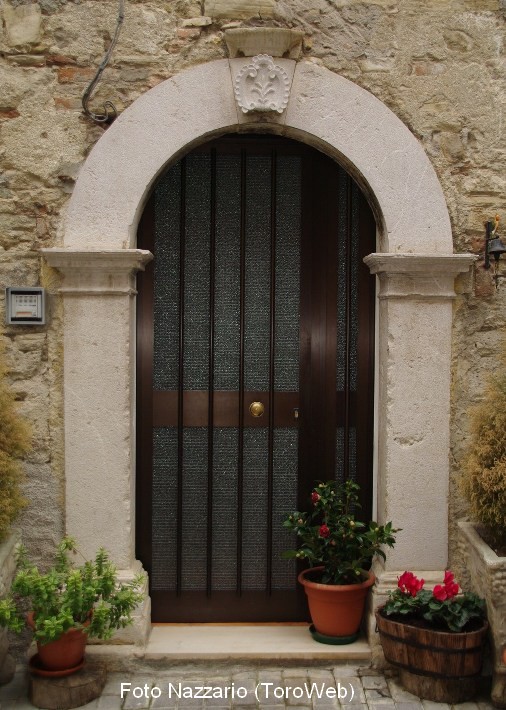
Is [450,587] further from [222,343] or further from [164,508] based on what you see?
[222,343]

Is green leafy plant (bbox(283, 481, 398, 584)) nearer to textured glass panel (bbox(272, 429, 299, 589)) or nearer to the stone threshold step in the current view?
textured glass panel (bbox(272, 429, 299, 589))

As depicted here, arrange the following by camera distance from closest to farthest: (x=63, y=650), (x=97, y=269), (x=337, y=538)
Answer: (x=63, y=650) → (x=97, y=269) → (x=337, y=538)

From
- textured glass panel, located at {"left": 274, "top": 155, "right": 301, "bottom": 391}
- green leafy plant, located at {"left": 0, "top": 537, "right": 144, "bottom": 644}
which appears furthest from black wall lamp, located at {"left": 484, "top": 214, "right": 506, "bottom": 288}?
green leafy plant, located at {"left": 0, "top": 537, "right": 144, "bottom": 644}

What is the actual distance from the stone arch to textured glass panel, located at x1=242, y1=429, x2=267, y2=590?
4.21 feet

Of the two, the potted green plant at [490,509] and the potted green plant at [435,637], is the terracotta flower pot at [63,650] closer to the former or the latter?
the potted green plant at [435,637]

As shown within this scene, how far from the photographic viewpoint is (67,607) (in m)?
3.56

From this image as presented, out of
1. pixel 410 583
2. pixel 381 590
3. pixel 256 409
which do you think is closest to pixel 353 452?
pixel 256 409

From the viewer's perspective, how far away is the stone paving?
12.1 ft

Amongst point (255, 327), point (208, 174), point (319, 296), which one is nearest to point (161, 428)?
point (255, 327)

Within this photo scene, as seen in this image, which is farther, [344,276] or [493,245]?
[344,276]

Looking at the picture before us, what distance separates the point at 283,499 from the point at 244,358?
804 mm

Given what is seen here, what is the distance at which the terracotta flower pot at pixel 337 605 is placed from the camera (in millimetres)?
4074

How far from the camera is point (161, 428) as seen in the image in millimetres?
4457

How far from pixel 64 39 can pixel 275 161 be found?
48.8 inches
